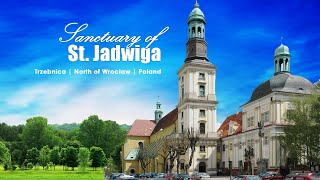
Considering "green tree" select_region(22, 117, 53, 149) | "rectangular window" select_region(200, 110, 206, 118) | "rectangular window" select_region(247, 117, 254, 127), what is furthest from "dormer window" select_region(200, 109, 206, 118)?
"green tree" select_region(22, 117, 53, 149)

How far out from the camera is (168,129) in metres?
90.5

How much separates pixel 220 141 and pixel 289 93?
69.2 feet

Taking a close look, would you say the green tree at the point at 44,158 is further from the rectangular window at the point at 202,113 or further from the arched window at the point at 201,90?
the arched window at the point at 201,90

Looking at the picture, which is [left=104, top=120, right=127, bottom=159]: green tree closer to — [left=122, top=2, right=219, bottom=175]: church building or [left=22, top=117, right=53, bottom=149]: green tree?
[left=22, top=117, right=53, bottom=149]: green tree

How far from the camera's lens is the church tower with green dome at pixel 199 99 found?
76.0m

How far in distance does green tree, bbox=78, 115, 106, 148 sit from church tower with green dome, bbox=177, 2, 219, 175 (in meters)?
52.7

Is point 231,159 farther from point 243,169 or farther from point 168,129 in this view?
point 168,129

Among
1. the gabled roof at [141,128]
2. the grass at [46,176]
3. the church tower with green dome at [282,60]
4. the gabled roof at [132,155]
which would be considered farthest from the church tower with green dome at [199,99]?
the gabled roof at [141,128]

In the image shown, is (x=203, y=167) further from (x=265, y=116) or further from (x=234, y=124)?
(x=265, y=116)

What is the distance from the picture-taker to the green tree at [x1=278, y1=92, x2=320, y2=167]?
51.7 metres

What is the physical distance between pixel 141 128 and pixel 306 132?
67.1 meters

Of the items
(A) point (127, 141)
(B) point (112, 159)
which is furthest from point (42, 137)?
(A) point (127, 141)

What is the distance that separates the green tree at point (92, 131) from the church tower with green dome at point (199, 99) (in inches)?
2075

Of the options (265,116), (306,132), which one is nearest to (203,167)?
(265,116)
